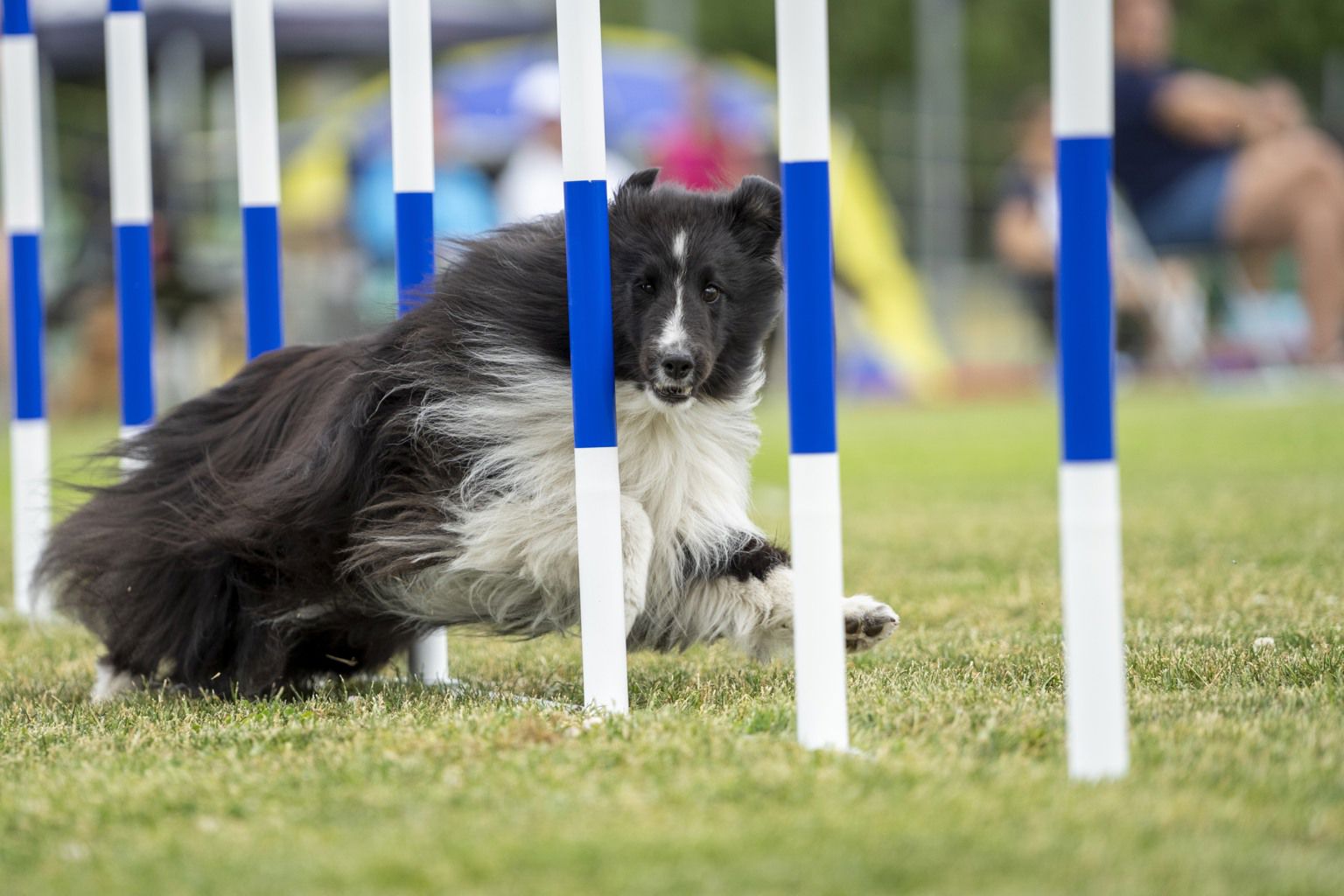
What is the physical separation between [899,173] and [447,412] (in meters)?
21.4

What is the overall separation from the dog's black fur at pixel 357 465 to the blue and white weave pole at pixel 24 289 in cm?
144

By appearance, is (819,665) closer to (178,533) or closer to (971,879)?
(971,879)

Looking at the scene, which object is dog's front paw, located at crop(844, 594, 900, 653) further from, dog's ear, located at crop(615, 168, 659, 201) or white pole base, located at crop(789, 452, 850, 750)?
dog's ear, located at crop(615, 168, 659, 201)

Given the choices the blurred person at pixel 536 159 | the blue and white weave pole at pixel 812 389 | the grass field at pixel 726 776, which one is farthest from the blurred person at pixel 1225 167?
the blue and white weave pole at pixel 812 389

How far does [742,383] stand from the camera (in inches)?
166

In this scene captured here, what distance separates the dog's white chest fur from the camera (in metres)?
3.92

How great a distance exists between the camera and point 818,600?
304 cm

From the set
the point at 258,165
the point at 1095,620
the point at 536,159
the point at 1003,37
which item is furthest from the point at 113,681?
the point at 1003,37

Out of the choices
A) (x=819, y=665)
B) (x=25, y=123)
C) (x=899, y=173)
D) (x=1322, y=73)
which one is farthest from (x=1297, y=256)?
(x=819, y=665)

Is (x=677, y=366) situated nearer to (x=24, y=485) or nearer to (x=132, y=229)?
(x=132, y=229)

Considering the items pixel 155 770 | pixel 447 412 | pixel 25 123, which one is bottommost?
pixel 155 770

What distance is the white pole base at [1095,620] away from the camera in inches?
107

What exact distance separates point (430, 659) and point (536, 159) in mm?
15590

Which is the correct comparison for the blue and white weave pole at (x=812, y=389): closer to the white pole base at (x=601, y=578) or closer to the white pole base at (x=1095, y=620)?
the white pole base at (x=1095, y=620)
